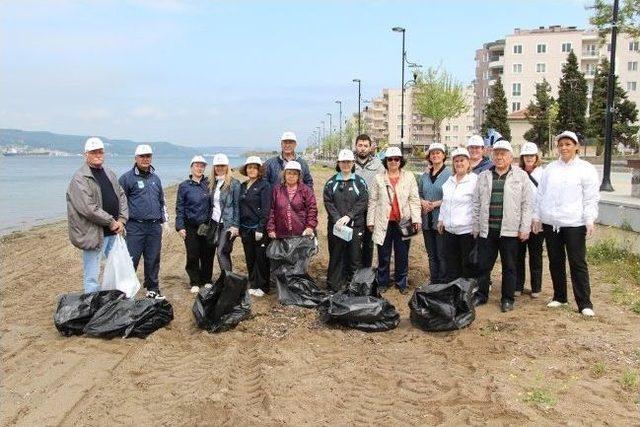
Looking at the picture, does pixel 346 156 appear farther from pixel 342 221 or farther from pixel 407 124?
pixel 407 124

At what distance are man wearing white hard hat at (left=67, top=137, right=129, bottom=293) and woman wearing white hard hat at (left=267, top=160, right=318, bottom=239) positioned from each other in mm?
1805

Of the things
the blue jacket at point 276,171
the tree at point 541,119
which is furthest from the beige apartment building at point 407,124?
the blue jacket at point 276,171

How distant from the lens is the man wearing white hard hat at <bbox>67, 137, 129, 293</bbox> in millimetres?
6039

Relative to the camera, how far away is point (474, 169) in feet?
23.9

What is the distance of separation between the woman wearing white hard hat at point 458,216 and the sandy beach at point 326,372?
614mm

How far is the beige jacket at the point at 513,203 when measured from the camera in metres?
6.42

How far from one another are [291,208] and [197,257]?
1.62 meters

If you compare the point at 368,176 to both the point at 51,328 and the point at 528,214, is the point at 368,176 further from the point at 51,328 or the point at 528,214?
the point at 51,328

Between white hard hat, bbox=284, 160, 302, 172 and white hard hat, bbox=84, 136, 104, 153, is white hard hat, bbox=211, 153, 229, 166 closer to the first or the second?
white hard hat, bbox=284, 160, 302, 172

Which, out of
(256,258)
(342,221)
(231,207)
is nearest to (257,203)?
(231,207)

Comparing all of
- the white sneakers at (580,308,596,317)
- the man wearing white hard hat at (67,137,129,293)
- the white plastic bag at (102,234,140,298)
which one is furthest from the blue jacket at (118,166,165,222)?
the white sneakers at (580,308,596,317)

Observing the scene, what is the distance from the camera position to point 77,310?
19.3 ft

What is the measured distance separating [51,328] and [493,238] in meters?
5.10

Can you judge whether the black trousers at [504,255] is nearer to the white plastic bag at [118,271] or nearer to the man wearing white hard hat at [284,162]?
the man wearing white hard hat at [284,162]
